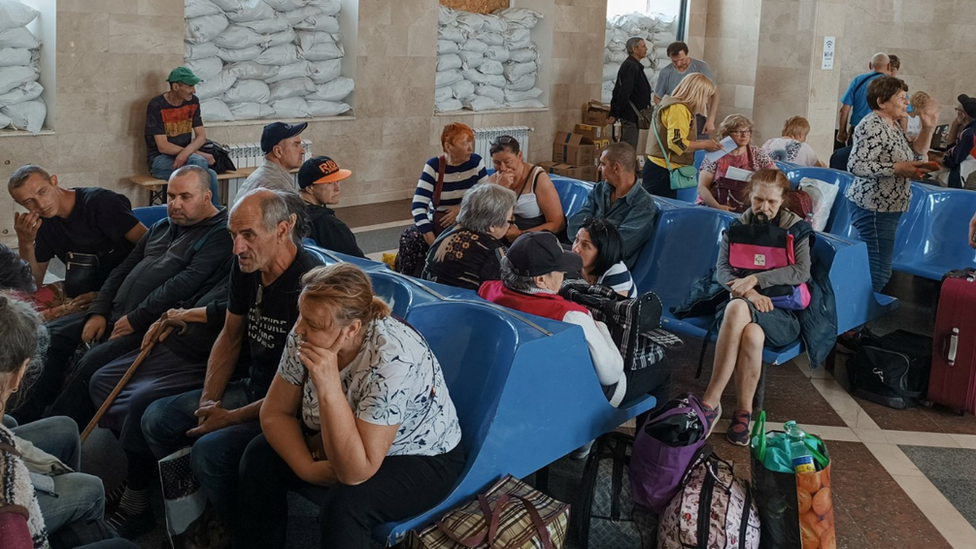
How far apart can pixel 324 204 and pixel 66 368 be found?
142 cm

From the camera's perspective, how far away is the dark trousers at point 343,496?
308 cm

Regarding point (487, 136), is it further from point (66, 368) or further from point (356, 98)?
point (66, 368)

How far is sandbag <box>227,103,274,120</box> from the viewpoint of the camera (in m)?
9.66

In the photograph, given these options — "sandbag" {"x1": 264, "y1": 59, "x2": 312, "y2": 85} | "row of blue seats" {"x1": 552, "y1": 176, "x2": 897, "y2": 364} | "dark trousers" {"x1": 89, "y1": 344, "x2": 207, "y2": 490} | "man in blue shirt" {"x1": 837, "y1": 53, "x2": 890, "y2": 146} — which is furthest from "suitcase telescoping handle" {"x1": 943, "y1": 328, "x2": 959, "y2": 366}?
"sandbag" {"x1": 264, "y1": 59, "x2": 312, "y2": 85}

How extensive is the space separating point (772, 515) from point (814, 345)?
171cm

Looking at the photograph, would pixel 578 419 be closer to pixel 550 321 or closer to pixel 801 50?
pixel 550 321

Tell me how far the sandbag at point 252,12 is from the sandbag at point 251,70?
40cm

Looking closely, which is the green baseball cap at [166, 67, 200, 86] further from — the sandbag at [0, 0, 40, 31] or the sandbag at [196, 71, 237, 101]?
the sandbag at [0, 0, 40, 31]

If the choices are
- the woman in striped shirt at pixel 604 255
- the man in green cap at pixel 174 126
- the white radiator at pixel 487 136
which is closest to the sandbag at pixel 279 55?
the man in green cap at pixel 174 126

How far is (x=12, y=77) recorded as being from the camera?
805cm

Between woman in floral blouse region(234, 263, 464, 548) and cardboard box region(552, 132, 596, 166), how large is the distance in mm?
9451

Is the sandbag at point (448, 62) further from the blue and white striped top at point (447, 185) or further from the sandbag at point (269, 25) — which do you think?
the blue and white striped top at point (447, 185)

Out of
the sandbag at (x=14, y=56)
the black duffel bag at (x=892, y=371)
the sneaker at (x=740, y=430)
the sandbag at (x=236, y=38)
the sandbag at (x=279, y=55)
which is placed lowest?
the sneaker at (x=740, y=430)

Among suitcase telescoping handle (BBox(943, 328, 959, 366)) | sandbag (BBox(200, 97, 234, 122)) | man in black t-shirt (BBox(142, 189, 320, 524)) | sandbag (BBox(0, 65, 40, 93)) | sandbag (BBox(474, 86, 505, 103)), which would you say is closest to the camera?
man in black t-shirt (BBox(142, 189, 320, 524))
